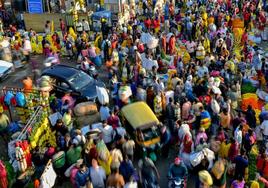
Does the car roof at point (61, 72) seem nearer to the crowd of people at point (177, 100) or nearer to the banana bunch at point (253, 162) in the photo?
the crowd of people at point (177, 100)

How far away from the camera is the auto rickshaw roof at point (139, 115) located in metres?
12.9

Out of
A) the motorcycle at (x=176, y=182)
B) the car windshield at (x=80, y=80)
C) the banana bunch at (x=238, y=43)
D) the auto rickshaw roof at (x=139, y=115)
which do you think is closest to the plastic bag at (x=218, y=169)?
the motorcycle at (x=176, y=182)

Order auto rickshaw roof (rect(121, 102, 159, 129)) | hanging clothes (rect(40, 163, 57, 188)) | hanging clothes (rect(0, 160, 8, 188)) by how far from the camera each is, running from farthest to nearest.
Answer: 1. auto rickshaw roof (rect(121, 102, 159, 129))
2. hanging clothes (rect(0, 160, 8, 188))
3. hanging clothes (rect(40, 163, 57, 188))

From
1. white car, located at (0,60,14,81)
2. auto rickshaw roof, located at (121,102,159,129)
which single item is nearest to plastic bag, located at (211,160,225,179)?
auto rickshaw roof, located at (121,102,159,129)

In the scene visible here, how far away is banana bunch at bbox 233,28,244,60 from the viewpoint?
2017cm

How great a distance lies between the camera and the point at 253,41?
23109 millimetres

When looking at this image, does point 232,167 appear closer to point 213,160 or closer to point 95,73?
point 213,160

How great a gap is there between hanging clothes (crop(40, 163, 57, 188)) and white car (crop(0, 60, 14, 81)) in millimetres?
8628

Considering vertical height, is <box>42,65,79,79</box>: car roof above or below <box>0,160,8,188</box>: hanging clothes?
above

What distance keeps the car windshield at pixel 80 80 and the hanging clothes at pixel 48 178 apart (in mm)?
5011

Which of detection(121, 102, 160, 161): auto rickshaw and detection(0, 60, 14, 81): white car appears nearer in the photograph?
detection(121, 102, 160, 161): auto rickshaw

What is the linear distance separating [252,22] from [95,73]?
10.9 metres

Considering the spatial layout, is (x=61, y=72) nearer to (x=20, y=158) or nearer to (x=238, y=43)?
(x=20, y=158)

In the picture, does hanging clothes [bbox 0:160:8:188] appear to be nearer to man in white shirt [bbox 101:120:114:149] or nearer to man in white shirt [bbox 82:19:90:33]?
man in white shirt [bbox 101:120:114:149]
